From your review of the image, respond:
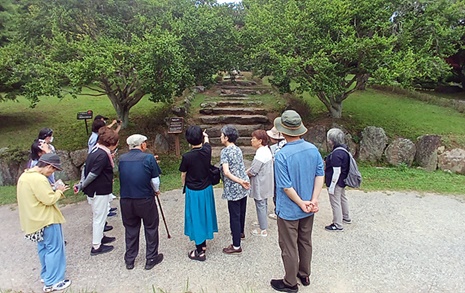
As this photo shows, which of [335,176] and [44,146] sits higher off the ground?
[44,146]

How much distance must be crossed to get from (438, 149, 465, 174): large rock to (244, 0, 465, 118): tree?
205cm

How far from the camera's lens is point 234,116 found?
991cm

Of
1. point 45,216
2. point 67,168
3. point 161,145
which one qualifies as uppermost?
point 45,216

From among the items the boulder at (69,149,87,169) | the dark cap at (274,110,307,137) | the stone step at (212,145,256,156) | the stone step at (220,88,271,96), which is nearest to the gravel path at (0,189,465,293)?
the dark cap at (274,110,307,137)

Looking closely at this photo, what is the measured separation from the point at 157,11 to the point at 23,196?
6.47m

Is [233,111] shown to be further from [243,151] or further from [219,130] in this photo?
[243,151]

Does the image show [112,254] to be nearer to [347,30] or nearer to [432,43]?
[347,30]

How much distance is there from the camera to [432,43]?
7.67 metres

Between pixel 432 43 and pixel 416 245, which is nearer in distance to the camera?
pixel 416 245

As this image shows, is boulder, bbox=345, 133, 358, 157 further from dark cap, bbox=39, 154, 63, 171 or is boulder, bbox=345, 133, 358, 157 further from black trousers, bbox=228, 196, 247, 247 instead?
dark cap, bbox=39, 154, 63, 171

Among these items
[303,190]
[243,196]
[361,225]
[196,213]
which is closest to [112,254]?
[196,213]

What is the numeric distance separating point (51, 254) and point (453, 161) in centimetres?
884

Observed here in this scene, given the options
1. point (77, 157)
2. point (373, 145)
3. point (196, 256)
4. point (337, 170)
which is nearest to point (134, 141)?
point (196, 256)

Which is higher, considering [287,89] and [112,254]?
[287,89]
